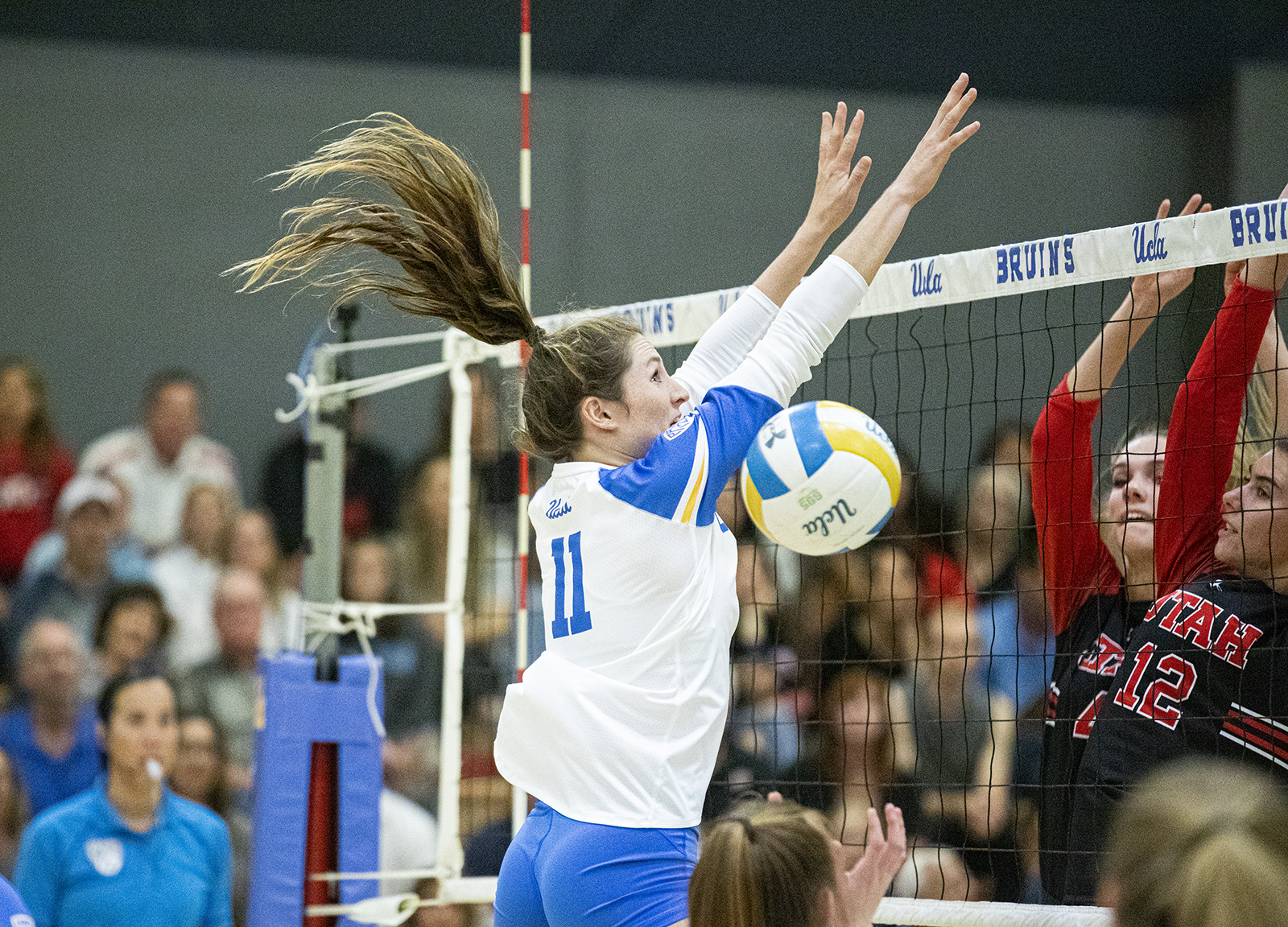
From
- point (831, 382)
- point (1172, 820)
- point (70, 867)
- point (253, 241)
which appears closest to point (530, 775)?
point (1172, 820)

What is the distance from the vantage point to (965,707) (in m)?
5.68

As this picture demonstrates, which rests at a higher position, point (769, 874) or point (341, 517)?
point (341, 517)

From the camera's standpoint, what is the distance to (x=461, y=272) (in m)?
3.08

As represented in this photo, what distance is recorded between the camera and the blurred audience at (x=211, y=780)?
5.90m

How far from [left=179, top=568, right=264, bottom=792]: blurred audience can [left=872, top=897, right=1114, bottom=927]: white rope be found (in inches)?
146

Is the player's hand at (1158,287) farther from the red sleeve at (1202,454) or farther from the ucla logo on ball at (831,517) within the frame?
the ucla logo on ball at (831,517)

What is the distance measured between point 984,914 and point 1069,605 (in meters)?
0.92

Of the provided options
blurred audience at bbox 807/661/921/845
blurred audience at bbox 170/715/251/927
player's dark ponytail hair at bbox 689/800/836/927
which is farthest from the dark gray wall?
player's dark ponytail hair at bbox 689/800/836/927

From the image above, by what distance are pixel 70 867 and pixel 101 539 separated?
227cm

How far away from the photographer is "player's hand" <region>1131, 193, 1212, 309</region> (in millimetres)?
3613

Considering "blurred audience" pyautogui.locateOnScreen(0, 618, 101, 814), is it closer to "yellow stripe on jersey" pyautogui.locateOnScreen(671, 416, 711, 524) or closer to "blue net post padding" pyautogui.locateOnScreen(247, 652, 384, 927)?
"blue net post padding" pyautogui.locateOnScreen(247, 652, 384, 927)

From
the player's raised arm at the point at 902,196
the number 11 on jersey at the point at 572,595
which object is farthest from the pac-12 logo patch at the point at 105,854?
the player's raised arm at the point at 902,196

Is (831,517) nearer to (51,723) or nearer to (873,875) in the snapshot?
(873,875)

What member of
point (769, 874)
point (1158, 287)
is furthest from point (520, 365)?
point (769, 874)
